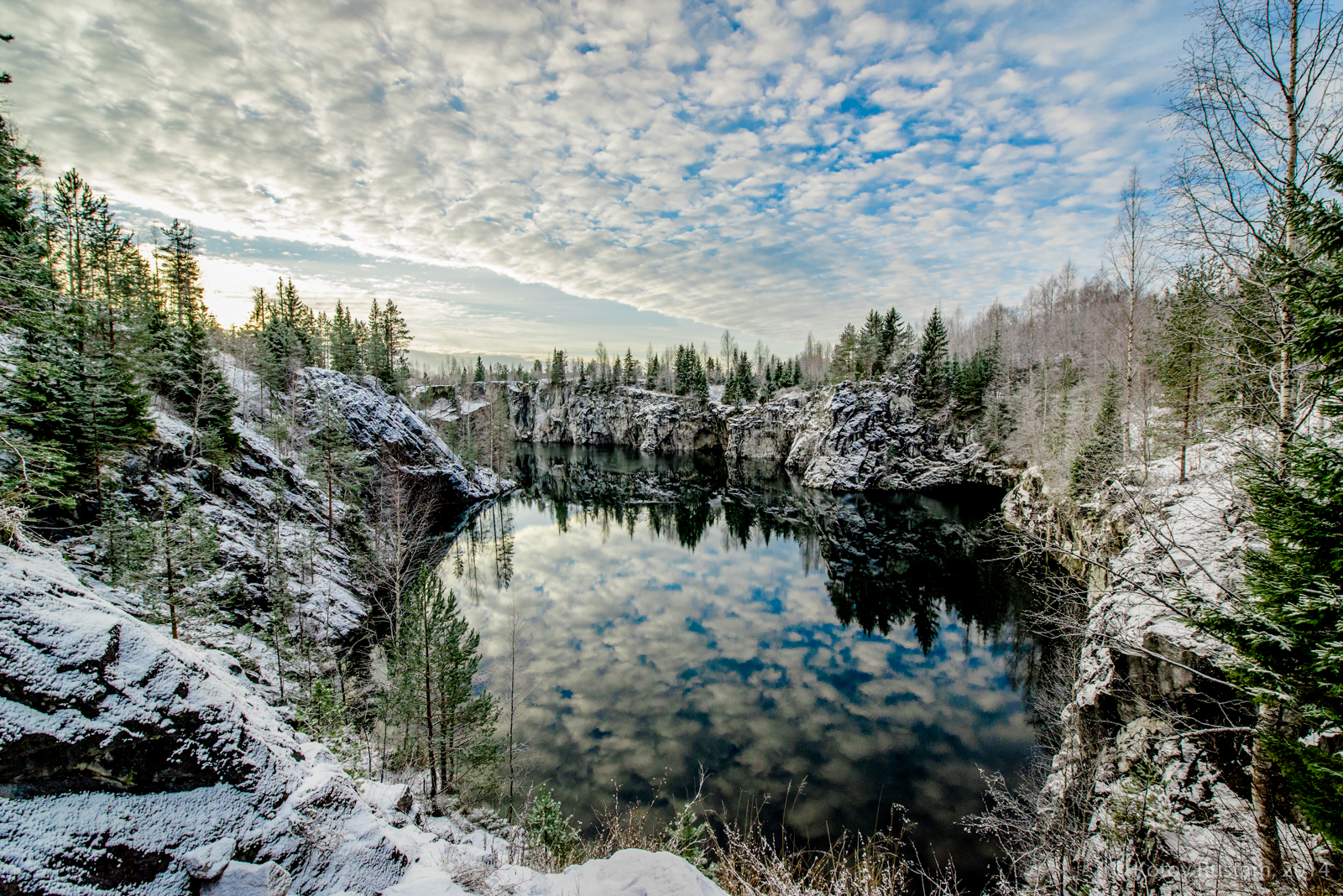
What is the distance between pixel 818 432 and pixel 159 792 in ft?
236

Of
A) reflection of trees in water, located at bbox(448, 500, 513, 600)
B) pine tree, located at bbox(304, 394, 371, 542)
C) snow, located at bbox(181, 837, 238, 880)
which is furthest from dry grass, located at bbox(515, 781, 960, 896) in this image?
pine tree, located at bbox(304, 394, 371, 542)

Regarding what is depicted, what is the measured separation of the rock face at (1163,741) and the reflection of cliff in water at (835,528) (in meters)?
14.0

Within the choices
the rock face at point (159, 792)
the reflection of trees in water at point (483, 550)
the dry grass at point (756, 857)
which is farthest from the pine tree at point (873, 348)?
the rock face at point (159, 792)

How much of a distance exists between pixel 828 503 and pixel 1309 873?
50595 millimetres

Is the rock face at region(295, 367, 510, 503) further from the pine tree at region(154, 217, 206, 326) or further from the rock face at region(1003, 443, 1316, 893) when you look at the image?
the rock face at region(1003, 443, 1316, 893)

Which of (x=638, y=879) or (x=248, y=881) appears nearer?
(x=248, y=881)

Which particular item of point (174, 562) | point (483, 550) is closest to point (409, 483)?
point (483, 550)

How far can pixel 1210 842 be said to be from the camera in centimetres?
818

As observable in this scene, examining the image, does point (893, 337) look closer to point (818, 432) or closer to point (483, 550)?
point (818, 432)

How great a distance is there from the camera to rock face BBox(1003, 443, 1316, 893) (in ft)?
26.3

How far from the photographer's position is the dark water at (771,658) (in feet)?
52.2

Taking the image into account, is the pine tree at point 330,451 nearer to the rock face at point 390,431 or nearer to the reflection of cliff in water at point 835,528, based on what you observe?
the rock face at point 390,431

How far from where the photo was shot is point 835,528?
4616cm

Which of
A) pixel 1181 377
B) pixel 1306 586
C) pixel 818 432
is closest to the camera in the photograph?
pixel 1306 586
